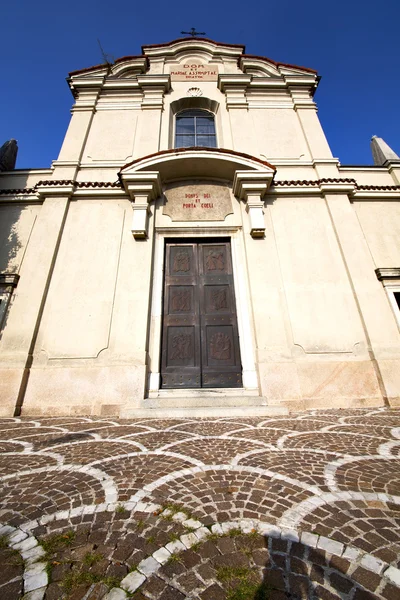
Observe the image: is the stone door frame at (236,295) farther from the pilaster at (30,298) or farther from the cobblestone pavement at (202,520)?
the cobblestone pavement at (202,520)

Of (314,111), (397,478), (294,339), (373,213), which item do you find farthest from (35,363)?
(314,111)

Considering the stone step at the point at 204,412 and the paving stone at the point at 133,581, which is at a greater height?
the stone step at the point at 204,412

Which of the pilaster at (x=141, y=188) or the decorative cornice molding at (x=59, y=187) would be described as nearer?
the pilaster at (x=141, y=188)

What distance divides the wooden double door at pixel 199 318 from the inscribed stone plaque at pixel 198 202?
0.77 metres

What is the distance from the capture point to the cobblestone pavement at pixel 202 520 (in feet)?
3.56

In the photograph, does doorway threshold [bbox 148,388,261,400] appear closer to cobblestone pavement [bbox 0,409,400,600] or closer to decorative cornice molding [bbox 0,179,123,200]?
cobblestone pavement [bbox 0,409,400,600]

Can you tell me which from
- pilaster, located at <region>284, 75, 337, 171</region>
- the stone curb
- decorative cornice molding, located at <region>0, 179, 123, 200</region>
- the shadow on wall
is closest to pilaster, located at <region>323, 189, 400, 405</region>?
pilaster, located at <region>284, 75, 337, 171</region>

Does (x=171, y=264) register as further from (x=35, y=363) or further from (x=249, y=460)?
(x=249, y=460)

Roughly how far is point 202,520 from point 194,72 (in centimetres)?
1406

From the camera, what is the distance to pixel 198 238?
7.16 m

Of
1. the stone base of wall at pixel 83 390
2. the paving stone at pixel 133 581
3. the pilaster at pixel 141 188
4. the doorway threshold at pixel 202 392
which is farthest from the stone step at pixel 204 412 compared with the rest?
the pilaster at pixel 141 188

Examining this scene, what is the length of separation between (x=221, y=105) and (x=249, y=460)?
11529 millimetres

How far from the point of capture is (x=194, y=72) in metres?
10.6

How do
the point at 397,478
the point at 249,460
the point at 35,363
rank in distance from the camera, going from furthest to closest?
the point at 35,363 < the point at 249,460 < the point at 397,478
